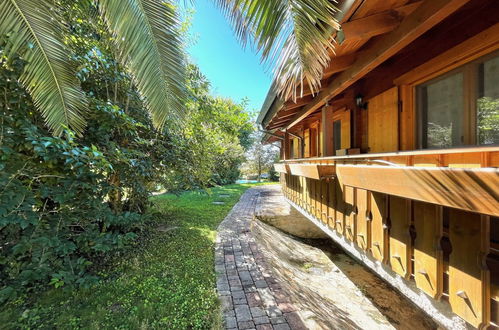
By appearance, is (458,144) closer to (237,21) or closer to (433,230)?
(433,230)

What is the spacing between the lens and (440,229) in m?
1.90

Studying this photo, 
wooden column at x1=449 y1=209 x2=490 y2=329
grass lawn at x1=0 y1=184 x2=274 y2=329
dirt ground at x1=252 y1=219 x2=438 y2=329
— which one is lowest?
dirt ground at x1=252 y1=219 x2=438 y2=329

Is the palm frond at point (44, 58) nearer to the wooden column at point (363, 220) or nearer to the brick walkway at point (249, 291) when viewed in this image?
the brick walkway at point (249, 291)

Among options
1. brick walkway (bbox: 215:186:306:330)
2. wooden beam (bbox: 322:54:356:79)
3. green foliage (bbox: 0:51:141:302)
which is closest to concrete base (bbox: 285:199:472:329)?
brick walkway (bbox: 215:186:306:330)

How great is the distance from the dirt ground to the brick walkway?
219mm

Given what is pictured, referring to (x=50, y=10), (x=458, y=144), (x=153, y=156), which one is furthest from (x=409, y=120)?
(x=153, y=156)

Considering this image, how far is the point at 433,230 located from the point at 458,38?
242 centimetres

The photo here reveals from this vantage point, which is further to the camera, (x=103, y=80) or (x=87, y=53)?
(x=103, y=80)

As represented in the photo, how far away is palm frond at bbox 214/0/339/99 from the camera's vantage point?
1.70 meters

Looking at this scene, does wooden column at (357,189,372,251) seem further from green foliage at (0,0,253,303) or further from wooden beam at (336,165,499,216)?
green foliage at (0,0,253,303)

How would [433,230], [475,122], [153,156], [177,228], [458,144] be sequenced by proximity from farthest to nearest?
[177,228]
[153,156]
[458,144]
[475,122]
[433,230]

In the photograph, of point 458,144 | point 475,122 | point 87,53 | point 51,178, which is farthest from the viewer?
Result: point 87,53

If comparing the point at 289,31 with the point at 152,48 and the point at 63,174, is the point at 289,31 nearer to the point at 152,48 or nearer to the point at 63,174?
the point at 152,48

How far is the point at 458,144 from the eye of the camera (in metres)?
2.54
